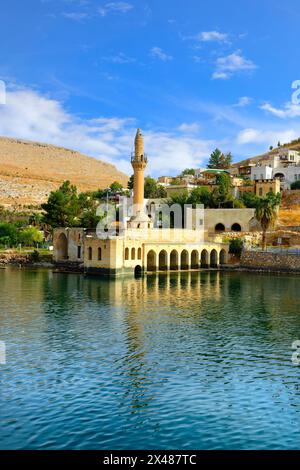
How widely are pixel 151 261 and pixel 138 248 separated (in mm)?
3620

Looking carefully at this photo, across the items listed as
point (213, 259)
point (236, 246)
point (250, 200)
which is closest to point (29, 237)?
point (213, 259)

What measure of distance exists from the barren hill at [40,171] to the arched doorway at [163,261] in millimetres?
65932

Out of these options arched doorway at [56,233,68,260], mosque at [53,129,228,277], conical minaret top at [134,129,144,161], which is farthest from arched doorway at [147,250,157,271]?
conical minaret top at [134,129,144,161]

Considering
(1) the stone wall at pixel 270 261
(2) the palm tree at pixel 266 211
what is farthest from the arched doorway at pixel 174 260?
(2) the palm tree at pixel 266 211

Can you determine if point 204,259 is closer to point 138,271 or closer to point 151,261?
point 151,261

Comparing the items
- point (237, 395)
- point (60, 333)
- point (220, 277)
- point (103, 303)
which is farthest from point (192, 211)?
point (237, 395)

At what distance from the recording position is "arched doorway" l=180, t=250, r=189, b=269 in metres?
59.8

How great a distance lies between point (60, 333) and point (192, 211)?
50.3 metres

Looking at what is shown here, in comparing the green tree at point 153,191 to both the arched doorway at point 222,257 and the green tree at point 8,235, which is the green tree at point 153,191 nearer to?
the green tree at point 8,235

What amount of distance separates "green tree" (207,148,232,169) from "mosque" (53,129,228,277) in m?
52.9

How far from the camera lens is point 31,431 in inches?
542

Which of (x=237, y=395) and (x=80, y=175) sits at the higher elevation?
(x=80, y=175)
